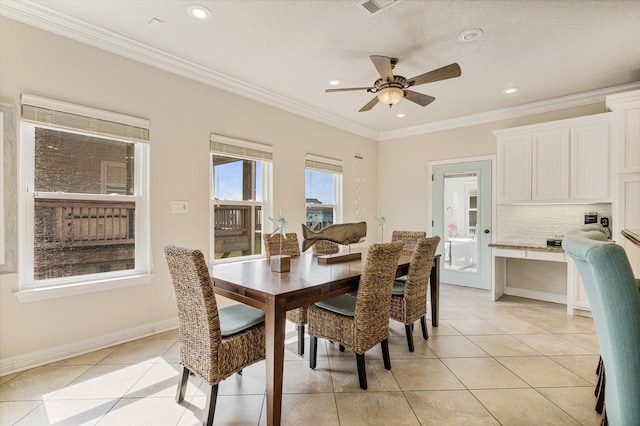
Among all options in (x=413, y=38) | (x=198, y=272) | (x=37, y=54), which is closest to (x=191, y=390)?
(x=198, y=272)

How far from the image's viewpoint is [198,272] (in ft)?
5.24

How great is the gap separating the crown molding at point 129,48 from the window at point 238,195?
64cm

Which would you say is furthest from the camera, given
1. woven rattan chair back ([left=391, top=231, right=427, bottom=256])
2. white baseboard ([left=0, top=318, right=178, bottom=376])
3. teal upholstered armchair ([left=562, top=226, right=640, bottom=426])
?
woven rattan chair back ([left=391, top=231, right=427, bottom=256])

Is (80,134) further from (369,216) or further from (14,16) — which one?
(369,216)

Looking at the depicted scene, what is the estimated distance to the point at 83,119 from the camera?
2.61 meters

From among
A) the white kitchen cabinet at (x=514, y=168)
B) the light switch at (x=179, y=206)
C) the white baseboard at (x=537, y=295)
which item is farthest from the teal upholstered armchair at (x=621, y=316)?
the white baseboard at (x=537, y=295)

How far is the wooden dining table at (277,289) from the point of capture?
165cm

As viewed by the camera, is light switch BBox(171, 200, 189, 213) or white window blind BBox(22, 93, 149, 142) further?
light switch BBox(171, 200, 189, 213)

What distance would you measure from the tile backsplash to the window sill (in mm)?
4842

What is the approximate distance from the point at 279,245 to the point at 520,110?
4101 millimetres

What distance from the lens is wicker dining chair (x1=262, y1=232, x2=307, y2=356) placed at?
2613 mm

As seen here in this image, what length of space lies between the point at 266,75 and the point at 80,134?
6.33 ft

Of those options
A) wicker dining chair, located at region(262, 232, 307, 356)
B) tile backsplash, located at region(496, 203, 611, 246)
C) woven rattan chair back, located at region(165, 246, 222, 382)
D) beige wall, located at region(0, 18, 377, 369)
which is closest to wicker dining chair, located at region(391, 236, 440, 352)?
wicker dining chair, located at region(262, 232, 307, 356)

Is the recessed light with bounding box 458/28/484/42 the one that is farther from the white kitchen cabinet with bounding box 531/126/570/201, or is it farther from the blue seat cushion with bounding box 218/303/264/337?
the blue seat cushion with bounding box 218/303/264/337
